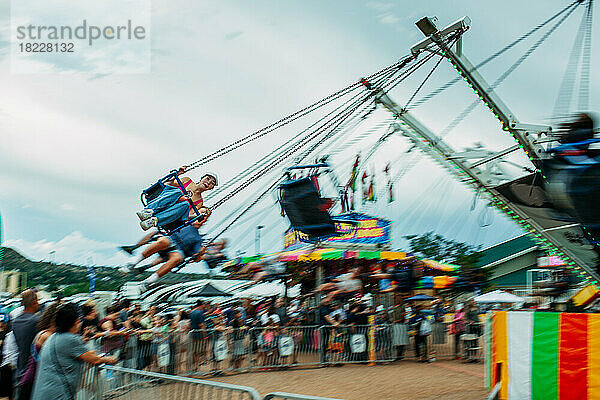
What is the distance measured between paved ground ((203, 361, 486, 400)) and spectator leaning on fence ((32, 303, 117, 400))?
20.4 feet

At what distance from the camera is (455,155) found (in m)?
11.4

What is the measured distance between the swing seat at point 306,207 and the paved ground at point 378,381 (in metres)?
3.35

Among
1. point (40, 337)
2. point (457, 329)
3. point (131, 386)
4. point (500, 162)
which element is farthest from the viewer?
point (457, 329)

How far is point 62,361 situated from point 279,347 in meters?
9.43

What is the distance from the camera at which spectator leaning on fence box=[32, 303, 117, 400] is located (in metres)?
4.96

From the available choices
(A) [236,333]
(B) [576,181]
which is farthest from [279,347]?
(B) [576,181]

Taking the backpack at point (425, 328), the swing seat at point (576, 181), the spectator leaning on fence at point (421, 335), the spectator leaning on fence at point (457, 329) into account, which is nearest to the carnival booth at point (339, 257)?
the spectator leaning on fence at point (421, 335)

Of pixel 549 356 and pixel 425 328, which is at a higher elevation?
pixel 549 356

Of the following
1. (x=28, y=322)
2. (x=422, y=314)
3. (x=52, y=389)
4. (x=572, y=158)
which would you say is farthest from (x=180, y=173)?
(x=422, y=314)

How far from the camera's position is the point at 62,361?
5012mm

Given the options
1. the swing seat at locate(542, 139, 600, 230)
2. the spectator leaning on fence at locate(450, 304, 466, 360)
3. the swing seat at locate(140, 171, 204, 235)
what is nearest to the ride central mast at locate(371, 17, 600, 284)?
the swing seat at locate(542, 139, 600, 230)

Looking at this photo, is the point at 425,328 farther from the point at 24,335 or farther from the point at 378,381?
the point at 24,335

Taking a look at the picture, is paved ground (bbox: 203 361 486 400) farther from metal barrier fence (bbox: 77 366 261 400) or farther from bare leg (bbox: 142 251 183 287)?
metal barrier fence (bbox: 77 366 261 400)

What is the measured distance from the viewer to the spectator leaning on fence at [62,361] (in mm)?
4961
